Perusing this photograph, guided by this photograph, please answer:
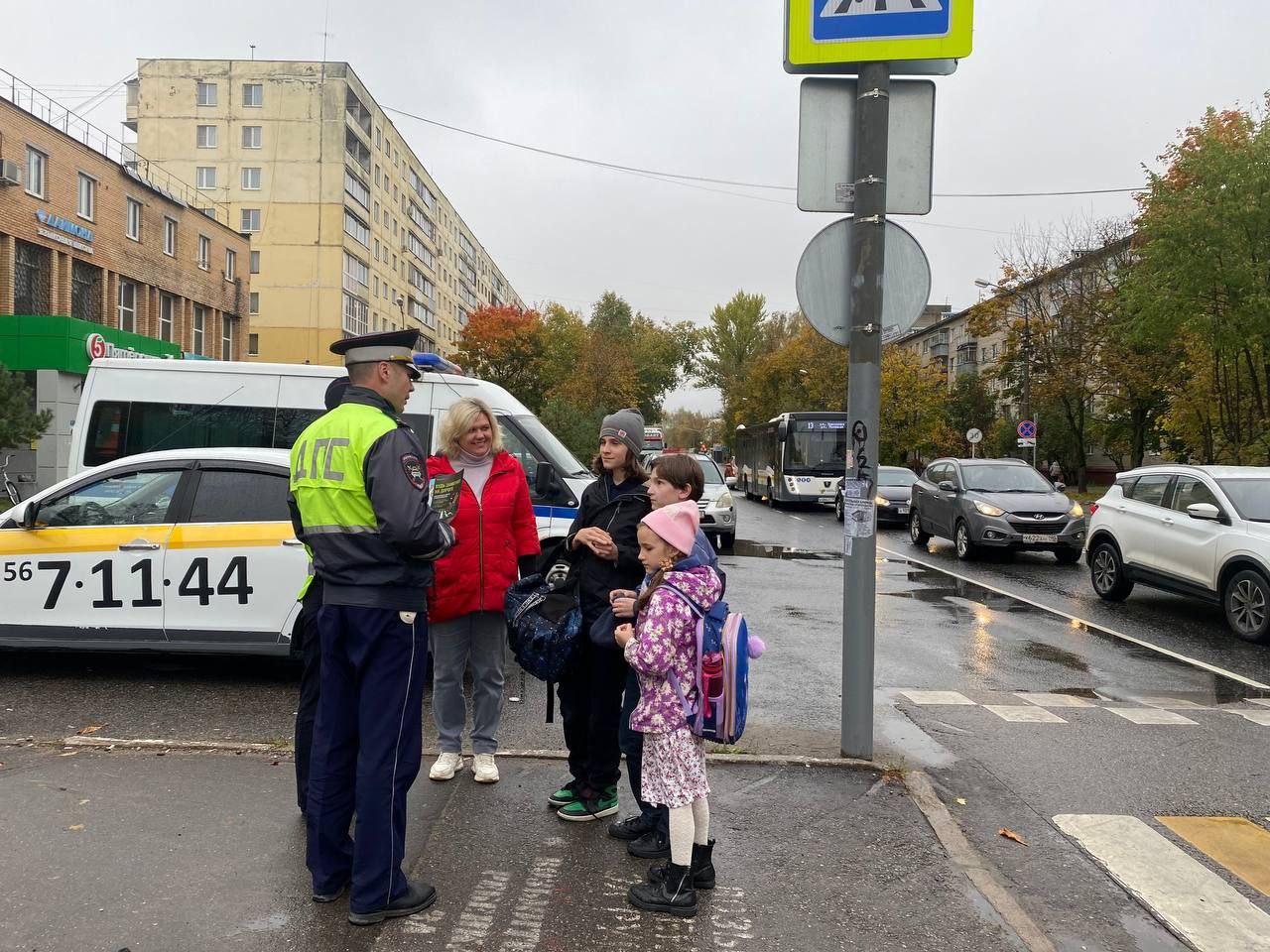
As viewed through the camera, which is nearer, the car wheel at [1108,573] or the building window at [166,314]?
the car wheel at [1108,573]

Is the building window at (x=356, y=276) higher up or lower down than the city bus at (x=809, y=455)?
higher up

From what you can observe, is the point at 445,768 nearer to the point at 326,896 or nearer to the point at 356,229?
the point at 326,896

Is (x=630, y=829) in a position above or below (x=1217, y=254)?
below

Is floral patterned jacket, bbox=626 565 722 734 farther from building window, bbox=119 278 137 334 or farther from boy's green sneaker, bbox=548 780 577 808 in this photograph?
building window, bbox=119 278 137 334

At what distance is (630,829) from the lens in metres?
3.98

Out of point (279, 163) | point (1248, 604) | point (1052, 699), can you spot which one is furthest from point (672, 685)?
point (279, 163)

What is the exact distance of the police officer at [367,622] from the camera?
326 cm

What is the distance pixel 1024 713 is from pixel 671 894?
3880mm

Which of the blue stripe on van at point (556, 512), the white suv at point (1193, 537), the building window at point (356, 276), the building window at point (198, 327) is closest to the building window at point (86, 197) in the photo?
the building window at point (198, 327)

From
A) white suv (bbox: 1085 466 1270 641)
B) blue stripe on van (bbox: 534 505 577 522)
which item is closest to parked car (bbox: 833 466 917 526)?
white suv (bbox: 1085 466 1270 641)

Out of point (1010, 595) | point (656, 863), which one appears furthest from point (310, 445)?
point (1010, 595)

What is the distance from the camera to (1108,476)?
174 ft

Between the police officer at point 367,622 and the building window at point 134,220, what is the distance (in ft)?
114

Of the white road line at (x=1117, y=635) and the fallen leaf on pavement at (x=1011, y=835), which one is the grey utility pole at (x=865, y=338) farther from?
the white road line at (x=1117, y=635)
